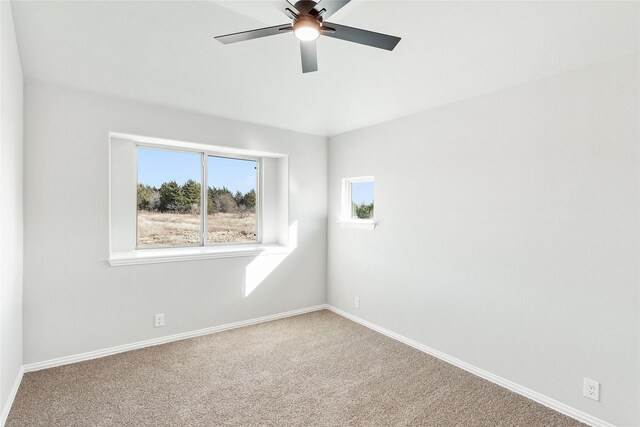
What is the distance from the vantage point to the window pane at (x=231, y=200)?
3951mm

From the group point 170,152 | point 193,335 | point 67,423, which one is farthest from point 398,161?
point 67,423

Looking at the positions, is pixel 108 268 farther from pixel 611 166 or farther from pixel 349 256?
pixel 611 166

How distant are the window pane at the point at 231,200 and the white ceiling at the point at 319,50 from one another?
3.43 ft

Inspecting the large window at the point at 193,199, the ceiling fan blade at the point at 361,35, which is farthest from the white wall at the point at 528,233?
the large window at the point at 193,199

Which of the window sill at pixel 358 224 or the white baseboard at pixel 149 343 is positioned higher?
the window sill at pixel 358 224

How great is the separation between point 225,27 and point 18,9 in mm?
1135

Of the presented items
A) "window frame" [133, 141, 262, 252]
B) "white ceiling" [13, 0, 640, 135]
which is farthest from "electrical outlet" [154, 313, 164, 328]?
"white ceiling" [13, 0, 640, 135]

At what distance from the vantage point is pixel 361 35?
5.26 ft

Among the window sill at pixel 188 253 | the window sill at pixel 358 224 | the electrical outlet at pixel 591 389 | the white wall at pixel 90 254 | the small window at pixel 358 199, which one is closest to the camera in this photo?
the electrical outlet at pixel 591 389

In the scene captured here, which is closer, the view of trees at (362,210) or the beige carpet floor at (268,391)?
the beige carpet floor at (268,391)

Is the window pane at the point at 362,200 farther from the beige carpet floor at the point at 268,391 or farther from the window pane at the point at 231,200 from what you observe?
the beige carpet floor at the point at 268,391

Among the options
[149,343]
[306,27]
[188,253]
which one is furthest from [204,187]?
[306,27]

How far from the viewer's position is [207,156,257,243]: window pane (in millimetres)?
3951

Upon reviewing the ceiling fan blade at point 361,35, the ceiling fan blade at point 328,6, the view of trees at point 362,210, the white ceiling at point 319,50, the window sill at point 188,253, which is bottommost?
the window sill at point 188,253
